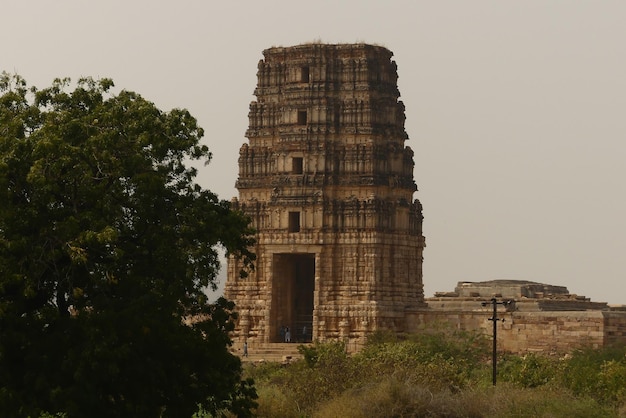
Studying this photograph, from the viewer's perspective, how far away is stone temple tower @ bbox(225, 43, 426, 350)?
6312 centimetres

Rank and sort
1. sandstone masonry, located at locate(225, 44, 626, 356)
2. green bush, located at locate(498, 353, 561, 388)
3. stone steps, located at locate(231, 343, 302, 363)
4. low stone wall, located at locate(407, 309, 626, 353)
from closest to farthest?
green bush, located at locate(498, 353, 561, 388)
low stone wall, located at locate(407, 309, 626, 353)
stone steps, located at locate(231, 343, 302, 363)
sandstone masonry, located at locate(225, 44, 626, 356)

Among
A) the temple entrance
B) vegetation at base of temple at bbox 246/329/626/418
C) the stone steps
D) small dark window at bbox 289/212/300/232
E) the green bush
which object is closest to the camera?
vegetation at base of temple at bbox 246/329/626/418

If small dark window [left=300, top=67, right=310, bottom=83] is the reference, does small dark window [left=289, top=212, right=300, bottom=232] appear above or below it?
below

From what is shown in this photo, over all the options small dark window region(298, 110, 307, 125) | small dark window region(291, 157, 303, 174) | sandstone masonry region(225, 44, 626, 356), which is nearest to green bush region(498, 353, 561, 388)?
sandstone masonry region(225, 44, 626, 356)

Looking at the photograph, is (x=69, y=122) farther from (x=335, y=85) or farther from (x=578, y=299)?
(x=578, y=299)

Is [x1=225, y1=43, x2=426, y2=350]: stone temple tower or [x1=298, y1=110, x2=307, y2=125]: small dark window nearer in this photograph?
[x1=225, y1=43, x2=426, y2=350]: stone temple tower

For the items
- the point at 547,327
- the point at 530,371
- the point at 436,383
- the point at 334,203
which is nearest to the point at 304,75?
the point at 334,203

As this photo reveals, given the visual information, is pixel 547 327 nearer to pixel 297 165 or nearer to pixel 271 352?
pixel 271 352

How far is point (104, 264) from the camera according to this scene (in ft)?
111

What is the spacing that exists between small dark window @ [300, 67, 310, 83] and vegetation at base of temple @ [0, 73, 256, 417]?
95.4 ft

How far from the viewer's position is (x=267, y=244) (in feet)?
210

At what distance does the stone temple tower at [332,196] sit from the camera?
207 feet

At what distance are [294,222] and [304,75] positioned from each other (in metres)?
6.01

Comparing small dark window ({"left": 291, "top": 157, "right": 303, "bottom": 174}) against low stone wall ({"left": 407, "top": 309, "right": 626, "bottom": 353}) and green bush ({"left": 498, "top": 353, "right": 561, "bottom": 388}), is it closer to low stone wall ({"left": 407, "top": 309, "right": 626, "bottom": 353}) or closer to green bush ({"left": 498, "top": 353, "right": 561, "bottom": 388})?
low stone wall ({"left": 407, "top": 309, "right": 626, "bottom": 353})
